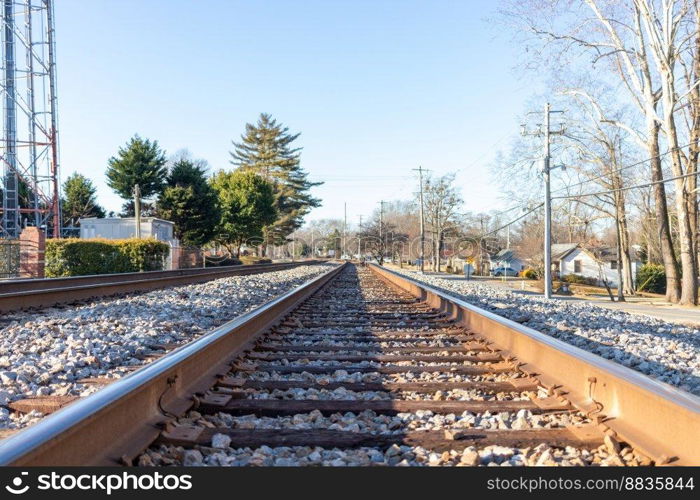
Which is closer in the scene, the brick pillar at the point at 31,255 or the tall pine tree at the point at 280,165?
the brick pillar at the point at 31,255

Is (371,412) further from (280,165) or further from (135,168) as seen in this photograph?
(280,165)

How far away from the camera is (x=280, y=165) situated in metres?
76.2

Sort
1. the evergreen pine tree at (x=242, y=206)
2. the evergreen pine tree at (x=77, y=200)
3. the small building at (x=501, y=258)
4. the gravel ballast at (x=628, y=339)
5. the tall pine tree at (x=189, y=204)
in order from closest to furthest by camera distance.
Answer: the gravel ballast at (x=628, y=339)
the tall pine tree at (x=189, y=204)
the evergreen pine tree at (x=77, y=200)
the evergreen pine tree at (x=242, y=206)
the small building at (x=501, y=258)

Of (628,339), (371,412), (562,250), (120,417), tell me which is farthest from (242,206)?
(120,417)

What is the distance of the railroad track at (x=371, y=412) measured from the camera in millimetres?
2285

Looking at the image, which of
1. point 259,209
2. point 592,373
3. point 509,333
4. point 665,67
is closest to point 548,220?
point 665,67

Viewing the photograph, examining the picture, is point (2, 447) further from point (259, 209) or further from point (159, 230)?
point (259, 209)

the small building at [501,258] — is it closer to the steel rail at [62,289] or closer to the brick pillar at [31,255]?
the brick pillar at [31,255]

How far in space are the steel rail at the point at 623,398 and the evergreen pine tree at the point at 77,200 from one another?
4915 cm

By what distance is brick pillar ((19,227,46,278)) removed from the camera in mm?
19781

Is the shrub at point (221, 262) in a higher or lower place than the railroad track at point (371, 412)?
higher

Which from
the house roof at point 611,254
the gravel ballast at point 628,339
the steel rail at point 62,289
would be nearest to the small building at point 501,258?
the house roof at point 611,254

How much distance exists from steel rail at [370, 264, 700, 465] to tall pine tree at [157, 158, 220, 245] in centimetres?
3716

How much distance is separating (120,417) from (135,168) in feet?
128
